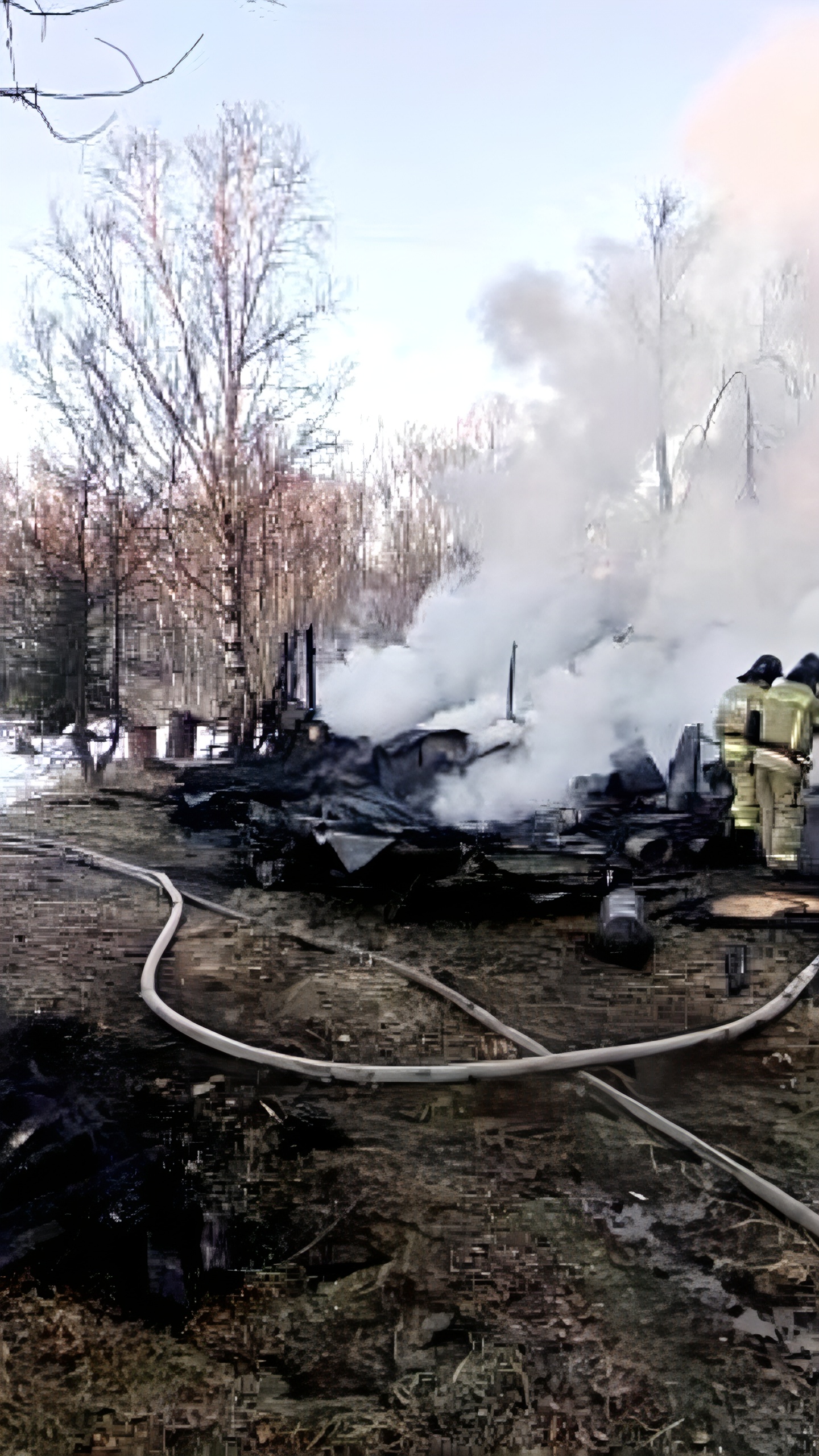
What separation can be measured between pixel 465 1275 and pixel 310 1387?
65 cm

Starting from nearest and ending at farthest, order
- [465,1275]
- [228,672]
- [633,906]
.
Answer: [465,1275]
[633,906]
[228,672]

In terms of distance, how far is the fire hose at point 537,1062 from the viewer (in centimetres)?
360

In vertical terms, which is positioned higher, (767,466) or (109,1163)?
(767,466)

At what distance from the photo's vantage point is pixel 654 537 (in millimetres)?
18000

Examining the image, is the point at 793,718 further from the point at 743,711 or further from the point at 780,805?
the point at 780,805

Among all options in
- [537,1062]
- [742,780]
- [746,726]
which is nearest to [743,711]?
[746,726]

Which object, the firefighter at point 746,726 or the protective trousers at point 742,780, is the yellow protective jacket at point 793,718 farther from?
the protective trousers at point 742,780

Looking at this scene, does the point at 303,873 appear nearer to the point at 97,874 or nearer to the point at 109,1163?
the point at 97,874

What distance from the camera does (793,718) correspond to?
823cm

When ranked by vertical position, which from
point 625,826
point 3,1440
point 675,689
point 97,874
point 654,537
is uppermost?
point 654,537

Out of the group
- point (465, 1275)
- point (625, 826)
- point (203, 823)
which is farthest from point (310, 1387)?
point (203, 823)

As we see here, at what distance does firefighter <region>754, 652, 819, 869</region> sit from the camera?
8242 millimetres

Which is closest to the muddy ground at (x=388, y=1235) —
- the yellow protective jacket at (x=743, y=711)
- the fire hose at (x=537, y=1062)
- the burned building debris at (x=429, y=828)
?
the fire hose at (x=537, y=1062)

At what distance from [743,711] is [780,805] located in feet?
2.89
